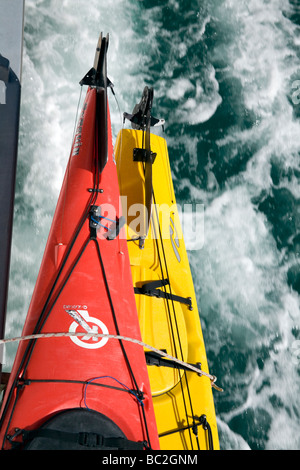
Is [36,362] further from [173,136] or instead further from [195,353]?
[173,136]

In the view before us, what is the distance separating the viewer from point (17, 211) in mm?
4117

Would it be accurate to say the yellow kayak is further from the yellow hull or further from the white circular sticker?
the white circular sticker

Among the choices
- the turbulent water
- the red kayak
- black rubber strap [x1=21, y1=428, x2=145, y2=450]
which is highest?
the turbulent water

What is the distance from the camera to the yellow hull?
8.09 feet

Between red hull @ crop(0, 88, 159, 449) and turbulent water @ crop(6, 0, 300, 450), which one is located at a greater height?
turbulent water @ crop(6, 0, 300, 450)

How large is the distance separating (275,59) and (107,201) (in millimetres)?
4157

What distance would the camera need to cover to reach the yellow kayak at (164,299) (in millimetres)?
2475

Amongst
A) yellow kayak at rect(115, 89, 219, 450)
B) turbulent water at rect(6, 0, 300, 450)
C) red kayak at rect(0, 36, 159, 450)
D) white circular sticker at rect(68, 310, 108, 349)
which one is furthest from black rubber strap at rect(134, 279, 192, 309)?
turbulent water at rect(6, 0, 300, 450)

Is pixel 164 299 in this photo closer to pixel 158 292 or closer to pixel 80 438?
pixel 158 292


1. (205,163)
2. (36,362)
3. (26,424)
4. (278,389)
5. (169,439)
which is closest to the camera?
(26,424)

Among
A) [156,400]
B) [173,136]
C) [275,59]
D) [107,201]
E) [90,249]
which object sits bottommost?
[156,400]

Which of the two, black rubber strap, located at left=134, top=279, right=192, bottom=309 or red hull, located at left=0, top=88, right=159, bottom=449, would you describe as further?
black rubber strap, located at left=134, top=279, right=192, bottom=309

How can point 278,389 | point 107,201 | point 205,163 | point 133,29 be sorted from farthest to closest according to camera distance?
point 133,29, point 205,163, point 278,389, point 107,201
